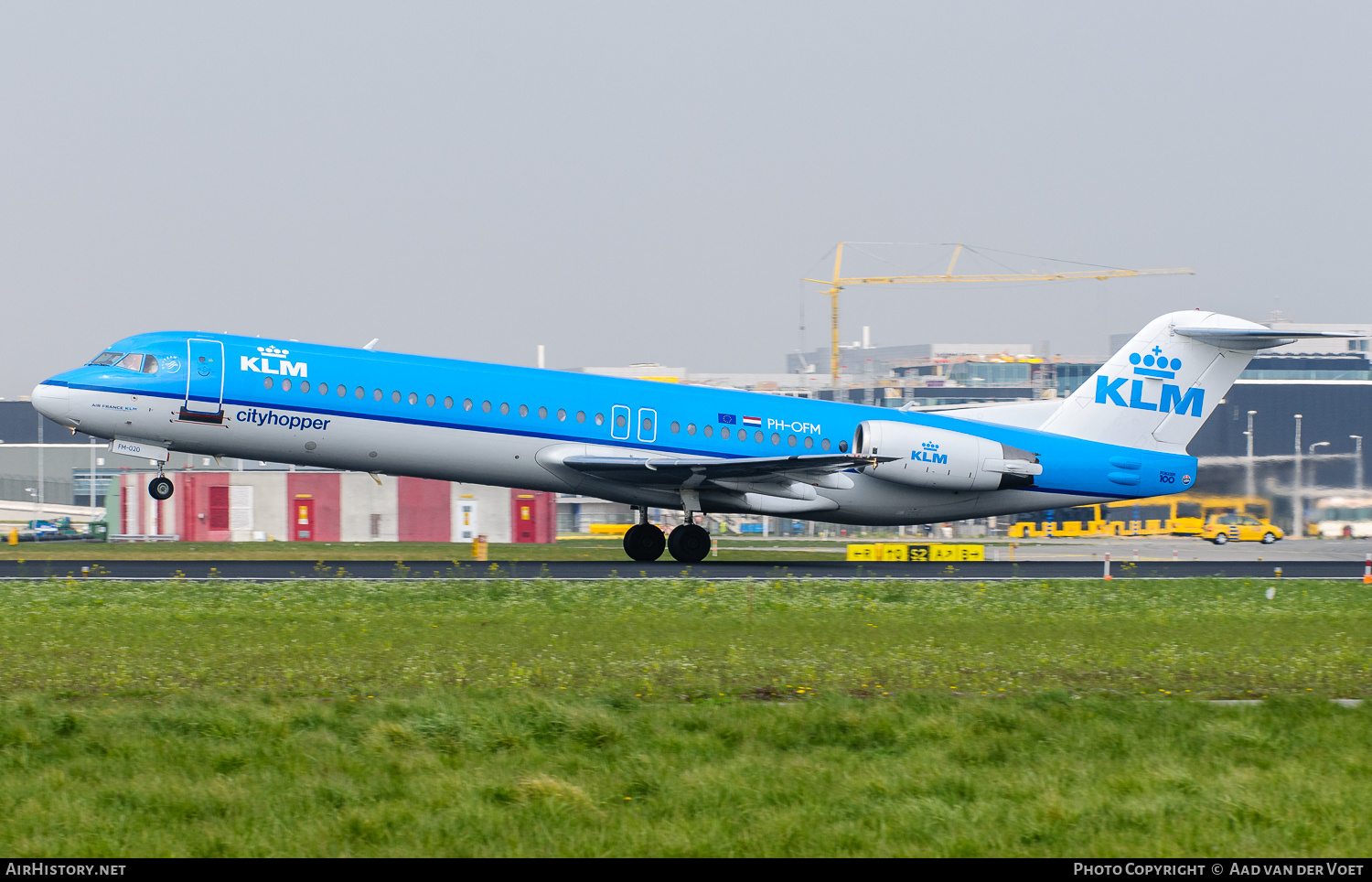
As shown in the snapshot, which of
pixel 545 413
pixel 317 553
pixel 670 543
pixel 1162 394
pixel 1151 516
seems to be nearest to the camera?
pixel 545 413

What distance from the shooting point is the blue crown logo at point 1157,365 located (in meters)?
30.3

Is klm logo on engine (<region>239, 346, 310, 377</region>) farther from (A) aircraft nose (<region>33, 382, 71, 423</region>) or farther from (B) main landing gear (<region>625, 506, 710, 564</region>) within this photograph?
(B) main landing gear (<region>625, 506, 710, 564</region>)

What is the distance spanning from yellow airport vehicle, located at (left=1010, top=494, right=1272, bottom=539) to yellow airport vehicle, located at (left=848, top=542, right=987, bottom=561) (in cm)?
285

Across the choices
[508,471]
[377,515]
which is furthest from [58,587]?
[377,515]

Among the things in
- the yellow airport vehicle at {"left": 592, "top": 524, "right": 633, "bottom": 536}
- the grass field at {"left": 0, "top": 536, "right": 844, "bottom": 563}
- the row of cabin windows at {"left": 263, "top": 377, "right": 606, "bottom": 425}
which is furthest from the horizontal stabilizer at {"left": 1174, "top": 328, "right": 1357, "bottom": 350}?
the yellow airport vehicle at {"left": 592, "top": 524, "right": 633, "bottom": 536}

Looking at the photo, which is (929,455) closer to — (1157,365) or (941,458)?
(941,458)

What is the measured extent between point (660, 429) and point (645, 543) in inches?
119

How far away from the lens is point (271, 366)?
24.1 m

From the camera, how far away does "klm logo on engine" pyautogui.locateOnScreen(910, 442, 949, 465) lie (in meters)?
28.0

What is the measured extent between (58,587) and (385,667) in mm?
9832

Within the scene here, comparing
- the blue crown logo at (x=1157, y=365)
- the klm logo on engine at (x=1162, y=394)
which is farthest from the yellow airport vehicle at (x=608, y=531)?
the blue crown logo at (x=1157, y=365)

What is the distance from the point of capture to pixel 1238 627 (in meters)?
16.6

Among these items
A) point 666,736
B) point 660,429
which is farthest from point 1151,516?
point 666,736

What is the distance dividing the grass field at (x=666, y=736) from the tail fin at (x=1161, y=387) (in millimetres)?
14200
